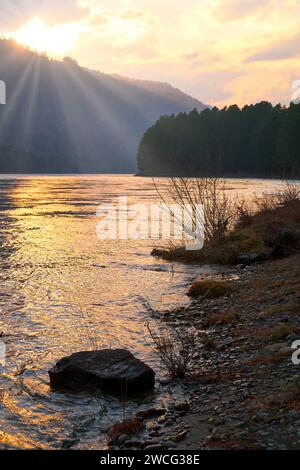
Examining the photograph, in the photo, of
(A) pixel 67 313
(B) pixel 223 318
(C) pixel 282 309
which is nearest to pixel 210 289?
(B) pixel 223 318

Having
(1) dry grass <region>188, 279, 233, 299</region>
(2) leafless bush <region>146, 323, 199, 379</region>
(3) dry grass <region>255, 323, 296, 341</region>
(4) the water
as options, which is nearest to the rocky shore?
(3) dry grass <region>255, 323, 296, 341</region>

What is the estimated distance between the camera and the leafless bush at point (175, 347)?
809 cm

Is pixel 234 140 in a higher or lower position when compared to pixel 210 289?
higher

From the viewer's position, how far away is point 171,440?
19.4ft

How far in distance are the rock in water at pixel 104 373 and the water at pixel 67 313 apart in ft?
0.69

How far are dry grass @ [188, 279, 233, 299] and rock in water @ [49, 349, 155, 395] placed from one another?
218 inches

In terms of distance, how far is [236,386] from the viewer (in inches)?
285

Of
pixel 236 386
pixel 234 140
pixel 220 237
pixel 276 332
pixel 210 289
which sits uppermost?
pixel 234 140

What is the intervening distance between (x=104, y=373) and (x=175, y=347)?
223 cm

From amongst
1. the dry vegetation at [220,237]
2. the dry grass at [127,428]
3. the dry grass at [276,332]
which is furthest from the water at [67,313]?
the dry grass at [276,332]

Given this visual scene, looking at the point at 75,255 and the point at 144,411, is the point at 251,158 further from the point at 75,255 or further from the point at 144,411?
the point at 144,411

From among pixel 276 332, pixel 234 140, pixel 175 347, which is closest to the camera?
pixel 276 332

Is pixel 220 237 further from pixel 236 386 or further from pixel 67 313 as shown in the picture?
pixel 236 386

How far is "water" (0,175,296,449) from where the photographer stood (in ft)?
22.4
